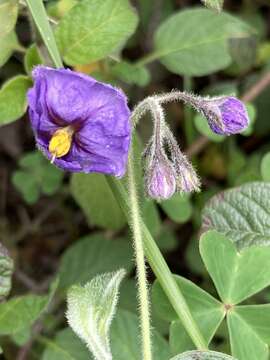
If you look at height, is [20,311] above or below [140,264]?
below

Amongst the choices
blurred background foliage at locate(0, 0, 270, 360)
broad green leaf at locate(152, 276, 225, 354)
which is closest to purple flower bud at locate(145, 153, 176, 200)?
blurred background foliage at locate(0, 0, 270, 360)

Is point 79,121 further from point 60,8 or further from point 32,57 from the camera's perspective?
point 60,8

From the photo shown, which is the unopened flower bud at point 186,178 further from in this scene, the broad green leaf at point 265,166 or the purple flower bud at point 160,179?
the broad green leaf at point 265,166

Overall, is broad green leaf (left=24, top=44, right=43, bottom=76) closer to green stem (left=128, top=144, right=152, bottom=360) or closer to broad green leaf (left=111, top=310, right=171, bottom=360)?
green stem (left=128, top=144, right=152, bottom=360)

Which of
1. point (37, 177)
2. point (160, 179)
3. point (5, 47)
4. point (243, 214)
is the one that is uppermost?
point (5, 47)

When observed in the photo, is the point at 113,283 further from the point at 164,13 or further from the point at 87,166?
the point at 164,13

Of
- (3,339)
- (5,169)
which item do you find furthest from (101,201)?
(5,169)

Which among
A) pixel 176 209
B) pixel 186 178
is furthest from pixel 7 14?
pixel 176 209

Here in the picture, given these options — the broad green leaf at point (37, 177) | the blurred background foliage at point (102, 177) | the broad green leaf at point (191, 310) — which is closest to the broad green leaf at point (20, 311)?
the blurred background foliage at point (102, 177)
